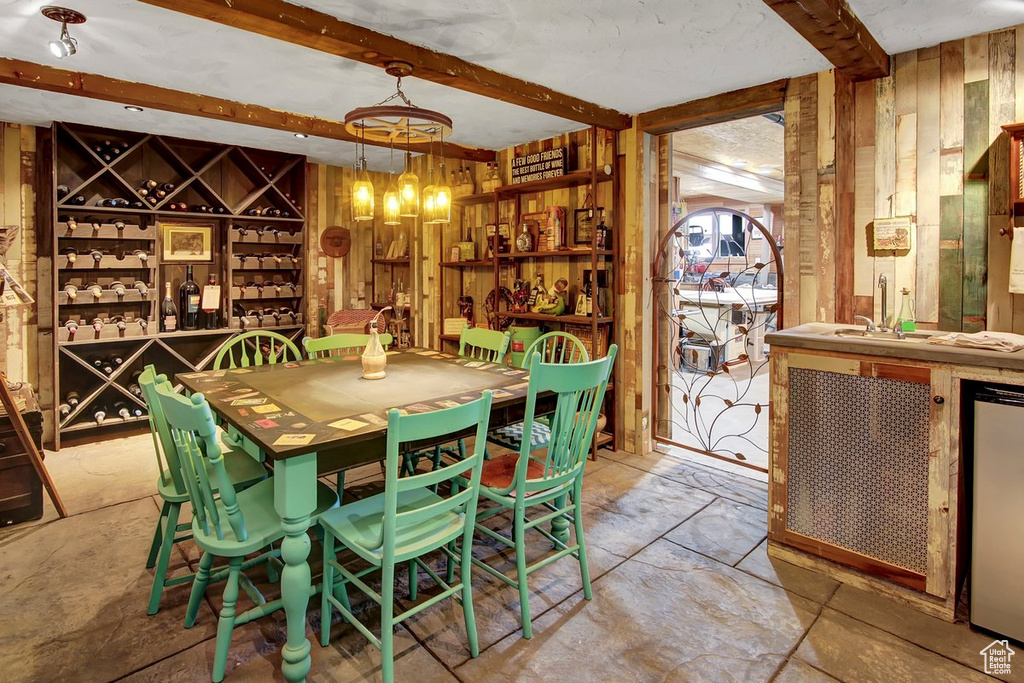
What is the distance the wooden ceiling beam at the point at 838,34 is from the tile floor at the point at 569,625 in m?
2.27

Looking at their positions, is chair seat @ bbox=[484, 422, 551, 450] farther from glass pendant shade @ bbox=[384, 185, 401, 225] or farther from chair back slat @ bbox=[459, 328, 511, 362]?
glass pendant shade @ bbox=[384, 185, 401, 225]

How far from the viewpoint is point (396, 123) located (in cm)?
256

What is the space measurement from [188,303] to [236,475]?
121 inches

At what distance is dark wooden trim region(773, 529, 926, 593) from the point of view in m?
2.19

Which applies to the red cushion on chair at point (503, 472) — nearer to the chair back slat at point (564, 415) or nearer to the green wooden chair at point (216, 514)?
the chair back slat at point (564, 415)

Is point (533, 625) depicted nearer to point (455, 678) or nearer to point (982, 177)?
point (455, 678)

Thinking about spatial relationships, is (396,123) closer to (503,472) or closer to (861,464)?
(503,472)

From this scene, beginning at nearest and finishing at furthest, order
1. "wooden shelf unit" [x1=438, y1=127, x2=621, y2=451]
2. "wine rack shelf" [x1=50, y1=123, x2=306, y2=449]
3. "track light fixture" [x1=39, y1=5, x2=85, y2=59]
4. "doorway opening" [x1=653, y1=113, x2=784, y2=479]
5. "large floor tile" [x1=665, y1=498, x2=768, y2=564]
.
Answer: "track light fixture" [x1=39, y1=5, x2=85, y2=59] < "large floor tile" [x1=665, y1=498, x2=768, y2=564] < "doorway opening" [x1=653, y1=113, x2=784, y2=479] < "wooden shelf unit" [x1=438, y1=127, x2=621, y2=451] < "wine rack shelf" [x1=50, y1=123, x2=306, y2=449]

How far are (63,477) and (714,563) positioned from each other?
389 cm

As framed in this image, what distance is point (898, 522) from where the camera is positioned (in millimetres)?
2219

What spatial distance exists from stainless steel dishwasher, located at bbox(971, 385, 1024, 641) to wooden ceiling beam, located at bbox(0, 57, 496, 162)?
3.11 metres

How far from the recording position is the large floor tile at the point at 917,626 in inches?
76.0

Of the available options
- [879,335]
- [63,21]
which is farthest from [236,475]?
[879,335]

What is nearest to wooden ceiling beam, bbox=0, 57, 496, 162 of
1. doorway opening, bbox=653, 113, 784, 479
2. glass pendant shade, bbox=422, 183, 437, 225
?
glass pendant shade, bbox=422, 183, 437, 225
